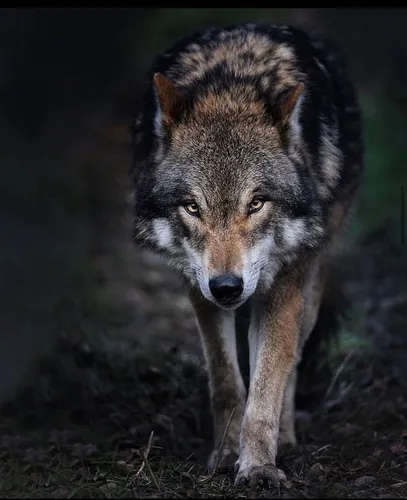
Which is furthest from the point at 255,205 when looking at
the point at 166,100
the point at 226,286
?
the point at 166,100

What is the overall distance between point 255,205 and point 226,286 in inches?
23.0

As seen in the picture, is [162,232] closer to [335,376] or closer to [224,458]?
[224,458]

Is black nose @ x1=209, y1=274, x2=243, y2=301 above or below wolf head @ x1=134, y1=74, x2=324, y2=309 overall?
below

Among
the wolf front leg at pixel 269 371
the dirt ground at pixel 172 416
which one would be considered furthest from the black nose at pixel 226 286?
the dirt ground at pixel 172 416

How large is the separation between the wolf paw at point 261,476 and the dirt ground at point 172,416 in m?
0.06

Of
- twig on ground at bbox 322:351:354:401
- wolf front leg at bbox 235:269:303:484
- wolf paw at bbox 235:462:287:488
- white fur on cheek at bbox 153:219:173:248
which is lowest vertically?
twig on ground at bbox 322:351:354:401

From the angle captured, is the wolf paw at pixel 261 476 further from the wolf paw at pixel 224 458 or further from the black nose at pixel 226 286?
the black nose at pixel 226 286

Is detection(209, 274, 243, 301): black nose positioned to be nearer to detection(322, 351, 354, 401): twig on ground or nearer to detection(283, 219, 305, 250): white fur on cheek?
detection(283, 219, 305, 250): white fur on cheek

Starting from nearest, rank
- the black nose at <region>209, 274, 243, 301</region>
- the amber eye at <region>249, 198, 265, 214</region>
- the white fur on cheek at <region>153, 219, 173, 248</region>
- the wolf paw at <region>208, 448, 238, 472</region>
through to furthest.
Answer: the black nose at <region>209, 274, 243, 301</region>, the amber eye at <region>249, 198, 265, 214</region>, the white fur on cheek at <region>153, 219, 173, 248</region>, the wolf paw at <region>208, 448, 238, 472</region>

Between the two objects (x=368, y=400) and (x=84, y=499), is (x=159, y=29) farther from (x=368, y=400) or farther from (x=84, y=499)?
(x=84, y=499)

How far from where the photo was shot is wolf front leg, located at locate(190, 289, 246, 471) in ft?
21.1

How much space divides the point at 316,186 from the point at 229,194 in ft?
2.55

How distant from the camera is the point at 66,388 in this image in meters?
7.45

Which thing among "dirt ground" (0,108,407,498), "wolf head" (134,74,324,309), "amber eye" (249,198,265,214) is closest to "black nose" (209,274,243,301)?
"wolf head" (134,74,324,309)
